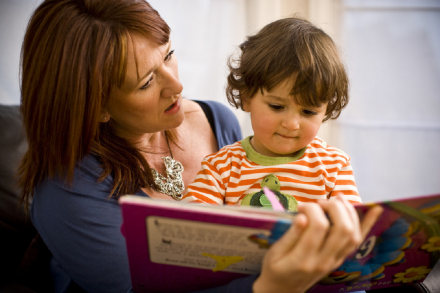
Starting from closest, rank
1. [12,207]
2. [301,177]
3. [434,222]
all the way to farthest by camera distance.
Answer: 1. [434,222]
2. [301,177]
3. [12,207]

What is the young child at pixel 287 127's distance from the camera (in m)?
0.96

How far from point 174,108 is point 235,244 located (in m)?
0.59

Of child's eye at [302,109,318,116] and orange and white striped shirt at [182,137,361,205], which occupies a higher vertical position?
child's eye at [302,109,318,116]

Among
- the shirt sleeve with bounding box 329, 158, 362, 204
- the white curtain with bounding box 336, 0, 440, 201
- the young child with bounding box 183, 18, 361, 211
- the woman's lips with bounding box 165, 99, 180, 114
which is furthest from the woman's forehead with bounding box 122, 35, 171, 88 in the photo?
the white curtain with bounding box 336, 0, 440, 201

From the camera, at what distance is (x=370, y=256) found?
2.36 feet

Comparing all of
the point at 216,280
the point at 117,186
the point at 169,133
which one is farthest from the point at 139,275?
the point at 169,133

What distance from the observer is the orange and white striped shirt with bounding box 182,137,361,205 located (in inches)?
39.3

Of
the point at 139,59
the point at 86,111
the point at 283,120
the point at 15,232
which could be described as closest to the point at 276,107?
the point at 283,120

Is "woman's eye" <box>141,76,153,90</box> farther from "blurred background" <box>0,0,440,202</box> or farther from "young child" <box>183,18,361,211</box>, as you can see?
"blurred background" <box>0,0,440,202</box>

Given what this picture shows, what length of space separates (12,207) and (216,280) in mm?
919

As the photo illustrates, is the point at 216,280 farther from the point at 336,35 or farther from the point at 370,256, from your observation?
the point at 336,35

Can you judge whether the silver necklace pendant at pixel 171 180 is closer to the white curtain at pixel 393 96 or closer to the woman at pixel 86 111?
the woman at pixel 86 111

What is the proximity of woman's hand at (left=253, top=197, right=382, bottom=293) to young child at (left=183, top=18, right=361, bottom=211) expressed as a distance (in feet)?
1.14

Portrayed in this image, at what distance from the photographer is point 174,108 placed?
3.73 feet
